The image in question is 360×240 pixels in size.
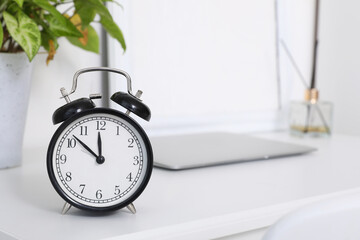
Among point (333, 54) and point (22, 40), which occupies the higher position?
point (22, 40)

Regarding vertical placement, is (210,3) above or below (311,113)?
above

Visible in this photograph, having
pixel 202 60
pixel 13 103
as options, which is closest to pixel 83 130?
pixel 13 103

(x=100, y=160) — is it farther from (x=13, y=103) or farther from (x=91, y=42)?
(x=91, y=42)

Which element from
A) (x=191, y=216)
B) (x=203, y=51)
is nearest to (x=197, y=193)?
(x=191, y=216)

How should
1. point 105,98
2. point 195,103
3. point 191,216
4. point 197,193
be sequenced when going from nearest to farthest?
1. point 191,216
2. point 197,193
3. point 105,98
4. point 195,103

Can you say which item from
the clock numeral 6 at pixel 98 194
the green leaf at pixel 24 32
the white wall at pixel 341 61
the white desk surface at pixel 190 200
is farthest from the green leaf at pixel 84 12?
the white wall at pixel 341 61

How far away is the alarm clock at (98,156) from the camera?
Answer: 2.29 feet

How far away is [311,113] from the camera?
4.80 ft

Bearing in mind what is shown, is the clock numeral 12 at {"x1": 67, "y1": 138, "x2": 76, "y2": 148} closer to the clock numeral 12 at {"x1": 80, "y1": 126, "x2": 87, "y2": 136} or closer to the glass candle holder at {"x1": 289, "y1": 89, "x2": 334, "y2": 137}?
the clock numeral 12 at {"x1": 80, "y1": 126, "x2": 87, "y2": 136}

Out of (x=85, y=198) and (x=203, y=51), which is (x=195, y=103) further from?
(x=85, y=198)

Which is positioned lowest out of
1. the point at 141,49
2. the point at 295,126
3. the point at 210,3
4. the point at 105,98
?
the point at 295,126

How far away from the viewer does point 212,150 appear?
111 cm

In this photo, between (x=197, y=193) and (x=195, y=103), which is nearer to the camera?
(x=197, y=193)

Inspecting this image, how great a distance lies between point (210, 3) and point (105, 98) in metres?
0.37
